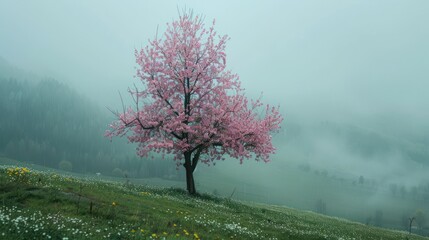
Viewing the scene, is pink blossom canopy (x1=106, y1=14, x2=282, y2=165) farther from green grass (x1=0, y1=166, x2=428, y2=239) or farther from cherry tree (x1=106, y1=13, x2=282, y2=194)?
green grass (x1=0, y1=166, x2=428, y2=239)

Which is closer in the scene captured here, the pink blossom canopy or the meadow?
the meadow

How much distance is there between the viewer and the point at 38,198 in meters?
16.8

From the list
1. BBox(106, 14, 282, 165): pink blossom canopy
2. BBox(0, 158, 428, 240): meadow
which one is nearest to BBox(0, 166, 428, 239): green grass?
BBox(0, 158, 428, 240): meadow

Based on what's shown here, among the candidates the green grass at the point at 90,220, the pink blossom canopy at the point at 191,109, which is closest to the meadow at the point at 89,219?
the green grass at the point at 90,220

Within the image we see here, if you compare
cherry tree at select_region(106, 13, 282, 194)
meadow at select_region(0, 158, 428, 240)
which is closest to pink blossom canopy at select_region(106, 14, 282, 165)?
cherry tree at select_region(106, 13, 282, 194)

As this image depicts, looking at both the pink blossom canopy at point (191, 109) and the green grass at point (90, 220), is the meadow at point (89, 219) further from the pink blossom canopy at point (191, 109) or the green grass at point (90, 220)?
the pink blossom canopy at point (191, 109)

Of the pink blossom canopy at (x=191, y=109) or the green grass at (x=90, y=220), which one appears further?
the pink blossom canopy at (x=191, y=109)

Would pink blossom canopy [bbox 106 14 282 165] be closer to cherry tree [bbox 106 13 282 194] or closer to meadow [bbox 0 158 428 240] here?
cherry tree [bbox 106 13 282 194]

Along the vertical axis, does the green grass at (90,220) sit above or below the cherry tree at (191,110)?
below

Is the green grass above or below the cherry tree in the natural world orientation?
below

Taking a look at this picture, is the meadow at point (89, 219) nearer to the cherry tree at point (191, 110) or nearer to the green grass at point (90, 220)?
the green grass at point (90, 220)

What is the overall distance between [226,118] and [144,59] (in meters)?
10.9

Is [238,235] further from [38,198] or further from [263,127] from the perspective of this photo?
[263,127]

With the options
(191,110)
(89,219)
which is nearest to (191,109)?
(191,110)
